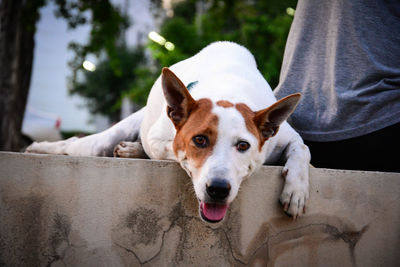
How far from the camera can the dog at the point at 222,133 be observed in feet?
7.77

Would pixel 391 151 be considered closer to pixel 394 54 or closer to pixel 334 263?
pixel 394 54

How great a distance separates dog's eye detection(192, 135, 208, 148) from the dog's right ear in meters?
0.28

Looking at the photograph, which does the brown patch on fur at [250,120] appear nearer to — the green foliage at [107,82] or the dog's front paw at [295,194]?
the dog's front paw at [295,194]

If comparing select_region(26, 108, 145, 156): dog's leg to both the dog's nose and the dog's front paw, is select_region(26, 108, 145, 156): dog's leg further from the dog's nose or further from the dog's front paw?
the dog's front paw

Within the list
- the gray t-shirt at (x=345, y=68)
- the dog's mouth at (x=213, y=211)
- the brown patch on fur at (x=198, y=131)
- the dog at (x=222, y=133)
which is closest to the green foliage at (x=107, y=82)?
the gray t-shirt at (x=345, y=68)

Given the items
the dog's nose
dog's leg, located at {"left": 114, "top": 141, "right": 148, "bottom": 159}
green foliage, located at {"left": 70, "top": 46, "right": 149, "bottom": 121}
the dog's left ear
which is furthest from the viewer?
green foliage, located at {"left": 70, "top": 46, "right": 149, "bottom": 121}

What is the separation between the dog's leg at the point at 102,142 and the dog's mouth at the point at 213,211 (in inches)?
68.4

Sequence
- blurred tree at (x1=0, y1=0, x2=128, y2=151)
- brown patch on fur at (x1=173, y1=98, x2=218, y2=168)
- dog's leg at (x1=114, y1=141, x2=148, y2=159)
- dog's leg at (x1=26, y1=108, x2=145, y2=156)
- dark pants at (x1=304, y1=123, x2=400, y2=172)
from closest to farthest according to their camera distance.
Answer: brown patch on fur at (x1=173, y1=98, x2=218, y2=168), dark pants at (x1=304, y1=123, x2=400, y2=172), dog's leg at (x1=114, y1=141, x2=148, y2=159), dog's leg at (x1=26, y1=108, x2=145, y2=156), blurred tree at (x1=0, y1=0, x2=128, y2=151)

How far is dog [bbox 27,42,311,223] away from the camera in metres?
2.37

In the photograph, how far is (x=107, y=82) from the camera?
25.9m

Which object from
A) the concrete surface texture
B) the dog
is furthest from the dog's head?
the concrete surface texture

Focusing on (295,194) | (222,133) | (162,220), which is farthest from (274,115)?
(162,220)

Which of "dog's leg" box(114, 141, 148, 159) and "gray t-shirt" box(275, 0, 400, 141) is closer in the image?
"gray t-shirt" box(275, 0, 400, 141)

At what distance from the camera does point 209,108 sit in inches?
107
